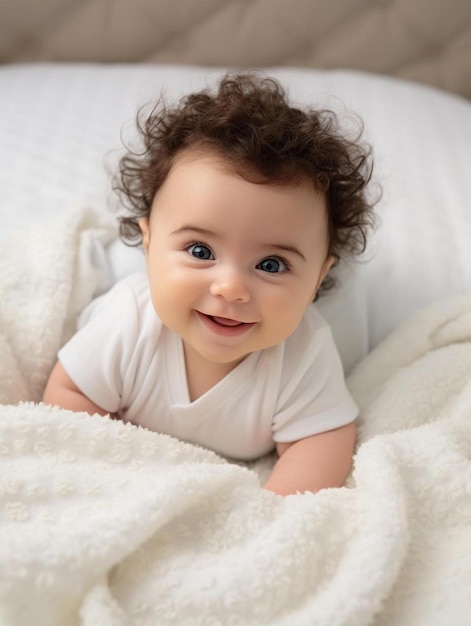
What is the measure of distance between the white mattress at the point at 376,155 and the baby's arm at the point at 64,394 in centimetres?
22

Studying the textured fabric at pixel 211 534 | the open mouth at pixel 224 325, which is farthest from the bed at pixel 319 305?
the open mouth at pixel 224 325

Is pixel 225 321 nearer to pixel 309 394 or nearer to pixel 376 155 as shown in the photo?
pixel 309 394

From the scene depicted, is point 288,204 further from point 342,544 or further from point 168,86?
point 168,86

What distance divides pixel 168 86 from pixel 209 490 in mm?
1090

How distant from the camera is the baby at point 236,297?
0.90 m

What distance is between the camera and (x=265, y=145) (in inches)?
35.6

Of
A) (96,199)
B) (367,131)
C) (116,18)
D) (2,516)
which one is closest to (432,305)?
(367,131)

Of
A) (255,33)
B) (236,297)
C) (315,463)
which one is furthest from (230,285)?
(255,33)

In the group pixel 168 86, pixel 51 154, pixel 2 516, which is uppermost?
pixel 168 86

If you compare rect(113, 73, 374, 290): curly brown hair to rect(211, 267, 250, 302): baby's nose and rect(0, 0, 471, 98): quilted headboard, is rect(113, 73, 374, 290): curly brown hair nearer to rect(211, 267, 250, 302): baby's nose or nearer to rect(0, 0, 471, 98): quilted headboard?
rect(211, 267, 250, 302): baby's nose

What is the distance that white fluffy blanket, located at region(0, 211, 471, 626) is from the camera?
27.8 inches

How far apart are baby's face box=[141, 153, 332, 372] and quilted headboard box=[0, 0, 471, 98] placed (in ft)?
3.15

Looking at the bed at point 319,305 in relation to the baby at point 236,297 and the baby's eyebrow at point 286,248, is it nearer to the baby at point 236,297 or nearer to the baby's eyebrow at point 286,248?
the baby at point 236,297

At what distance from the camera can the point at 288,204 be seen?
0.90 metres
